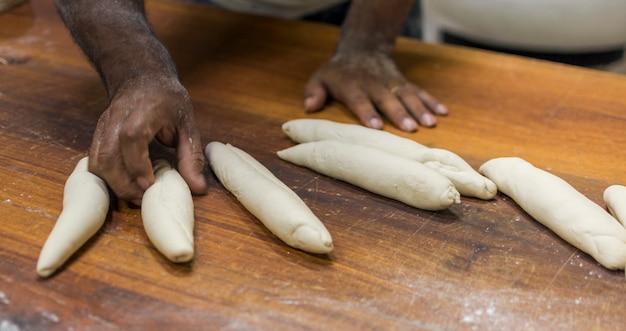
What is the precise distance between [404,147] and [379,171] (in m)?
0.15

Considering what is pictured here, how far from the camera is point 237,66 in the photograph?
2.03 meters

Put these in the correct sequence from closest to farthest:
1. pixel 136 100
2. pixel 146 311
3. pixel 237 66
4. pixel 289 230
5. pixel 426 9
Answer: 1. pixel 146 311
2. pixel 289 230
3. pixel 136 100
4. pixel 237 66
5. pixel 426 9

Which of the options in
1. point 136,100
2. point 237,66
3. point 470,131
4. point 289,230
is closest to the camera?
point 289,230

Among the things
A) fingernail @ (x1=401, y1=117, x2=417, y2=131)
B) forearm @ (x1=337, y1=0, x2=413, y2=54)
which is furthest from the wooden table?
forearm @ (x1=337, y1=0, x2=413, y2=54)

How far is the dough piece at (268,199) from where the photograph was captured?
120cm

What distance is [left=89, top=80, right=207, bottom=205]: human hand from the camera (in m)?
1.29

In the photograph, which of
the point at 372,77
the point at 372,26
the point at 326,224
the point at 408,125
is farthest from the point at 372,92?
the point at 326,224

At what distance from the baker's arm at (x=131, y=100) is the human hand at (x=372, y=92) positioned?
0.48 m

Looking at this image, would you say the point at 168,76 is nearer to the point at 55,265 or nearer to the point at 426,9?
the point at 55,265

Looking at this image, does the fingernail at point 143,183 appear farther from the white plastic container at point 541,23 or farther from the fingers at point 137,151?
the white plastic container at point 541,23

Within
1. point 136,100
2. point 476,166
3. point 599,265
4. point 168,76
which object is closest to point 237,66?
point 168,76

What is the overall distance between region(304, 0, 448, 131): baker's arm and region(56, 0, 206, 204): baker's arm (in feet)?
1.59

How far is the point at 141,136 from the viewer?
1.28 meters

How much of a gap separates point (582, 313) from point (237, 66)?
1298 mm
